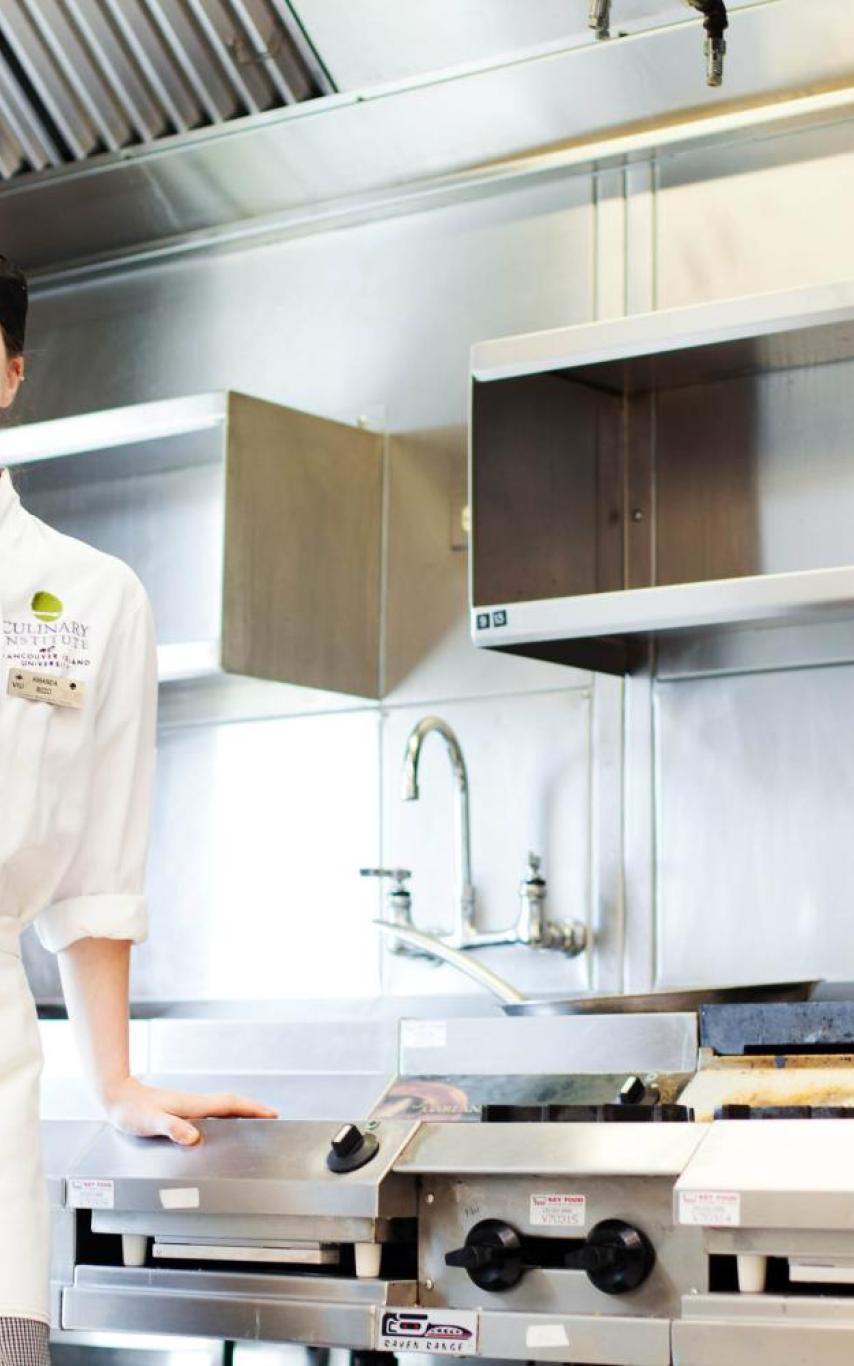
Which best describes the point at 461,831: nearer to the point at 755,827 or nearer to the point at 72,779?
the point at 755,827

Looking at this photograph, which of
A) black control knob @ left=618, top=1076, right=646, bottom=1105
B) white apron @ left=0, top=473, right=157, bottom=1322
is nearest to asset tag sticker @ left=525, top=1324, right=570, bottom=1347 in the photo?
black control knob @ left=618, top=1076, right=646, bottom=1105

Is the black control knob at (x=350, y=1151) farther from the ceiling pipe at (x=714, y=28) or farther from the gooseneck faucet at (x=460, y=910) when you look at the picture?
the ceiling pipe at (x=714, y=28)

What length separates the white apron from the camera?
173 cm

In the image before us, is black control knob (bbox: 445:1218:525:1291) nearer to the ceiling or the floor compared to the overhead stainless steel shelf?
nearer to the floor

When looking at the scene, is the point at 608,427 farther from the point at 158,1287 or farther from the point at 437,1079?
the point at 158,1287

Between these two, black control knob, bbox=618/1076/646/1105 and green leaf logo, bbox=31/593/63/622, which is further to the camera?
black control knob, bbox=618/1076/646/1105

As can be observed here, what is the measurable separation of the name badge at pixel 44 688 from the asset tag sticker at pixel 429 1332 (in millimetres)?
643

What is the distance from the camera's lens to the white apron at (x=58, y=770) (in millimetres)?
1729

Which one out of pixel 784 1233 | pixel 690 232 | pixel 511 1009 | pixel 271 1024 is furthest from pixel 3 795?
pixel 690 232

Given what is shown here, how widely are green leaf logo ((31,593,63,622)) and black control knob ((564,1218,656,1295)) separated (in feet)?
2.41

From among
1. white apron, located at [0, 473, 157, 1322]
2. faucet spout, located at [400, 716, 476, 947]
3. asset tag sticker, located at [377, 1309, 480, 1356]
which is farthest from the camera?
faucet spout, located at [400, 716, 476, 947]

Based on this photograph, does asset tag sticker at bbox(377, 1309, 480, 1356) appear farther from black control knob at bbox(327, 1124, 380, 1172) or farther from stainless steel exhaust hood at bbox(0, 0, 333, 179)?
stainless steel exhaust hood at bbox(0, 0, 333, 179)

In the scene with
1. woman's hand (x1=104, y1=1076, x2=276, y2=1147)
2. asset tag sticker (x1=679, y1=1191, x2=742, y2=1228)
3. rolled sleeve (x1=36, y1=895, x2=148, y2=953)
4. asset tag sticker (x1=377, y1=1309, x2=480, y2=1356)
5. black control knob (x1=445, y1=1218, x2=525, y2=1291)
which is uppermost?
rolled sleeve (x1=36, y1=895, x2=148, y2=953)

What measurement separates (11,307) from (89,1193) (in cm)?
90
